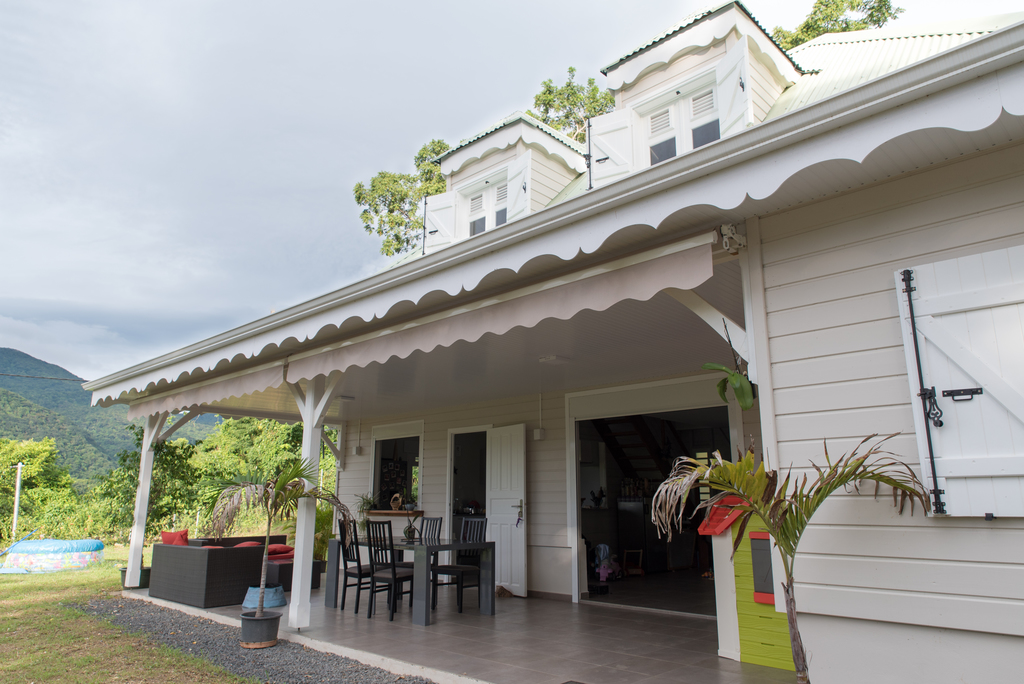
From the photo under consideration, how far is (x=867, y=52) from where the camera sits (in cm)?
577

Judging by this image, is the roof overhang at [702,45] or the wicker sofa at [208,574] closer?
the roof overhang at [702,45]

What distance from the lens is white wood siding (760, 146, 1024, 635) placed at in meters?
2.28

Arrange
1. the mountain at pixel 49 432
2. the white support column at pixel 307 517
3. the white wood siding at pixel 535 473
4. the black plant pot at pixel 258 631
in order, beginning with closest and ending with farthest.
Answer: the black plant pot at pixel 258 631, the white support column at pixel 307 517, the white wood siding at pixel 535 473, the mountain at pixel 49 432

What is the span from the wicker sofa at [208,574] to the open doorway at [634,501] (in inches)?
168

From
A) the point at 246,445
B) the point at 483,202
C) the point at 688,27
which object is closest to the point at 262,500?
the point at 483,202

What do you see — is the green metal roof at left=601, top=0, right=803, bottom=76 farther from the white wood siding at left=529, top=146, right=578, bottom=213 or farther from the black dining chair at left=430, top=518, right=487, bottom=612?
the black dining chair at left=430, top=518, right=487, bottom=612

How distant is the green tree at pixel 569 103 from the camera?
14.0 meters

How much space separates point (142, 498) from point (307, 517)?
3.99m

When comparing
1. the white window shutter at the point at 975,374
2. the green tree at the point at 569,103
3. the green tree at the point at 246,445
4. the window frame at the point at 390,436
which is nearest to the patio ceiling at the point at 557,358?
the window frame at the point at 390,436

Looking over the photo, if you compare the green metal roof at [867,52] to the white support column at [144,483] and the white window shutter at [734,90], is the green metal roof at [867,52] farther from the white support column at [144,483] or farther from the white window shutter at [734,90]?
the white support column at [144,483]

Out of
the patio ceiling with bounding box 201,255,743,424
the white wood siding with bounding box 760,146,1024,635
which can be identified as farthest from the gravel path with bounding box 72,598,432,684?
the white wood siding with bounding box 760,146,1024,635

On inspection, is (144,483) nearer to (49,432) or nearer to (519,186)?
(519,186)

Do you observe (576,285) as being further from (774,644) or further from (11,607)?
(11,607)

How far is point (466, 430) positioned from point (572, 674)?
15.6 feet
